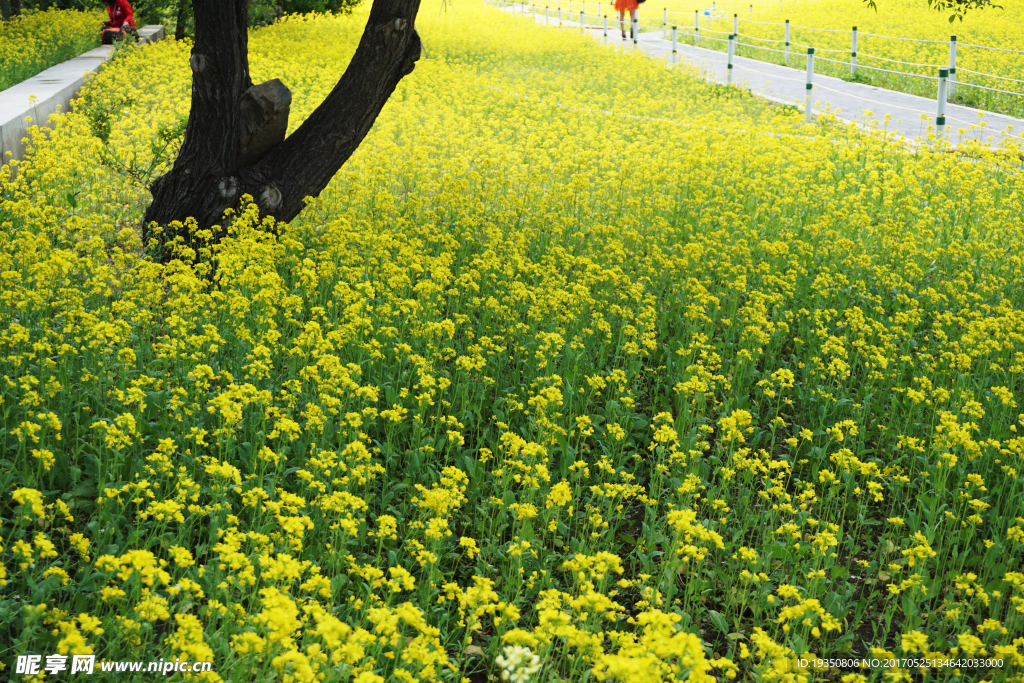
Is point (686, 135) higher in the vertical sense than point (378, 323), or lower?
higher

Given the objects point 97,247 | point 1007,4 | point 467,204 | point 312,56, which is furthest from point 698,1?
point 97,247

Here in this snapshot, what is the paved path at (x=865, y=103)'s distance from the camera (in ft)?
44.7

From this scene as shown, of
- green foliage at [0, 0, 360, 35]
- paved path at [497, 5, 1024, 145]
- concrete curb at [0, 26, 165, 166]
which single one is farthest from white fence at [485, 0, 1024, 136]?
concrete curb at [0, 26, 165, 166]

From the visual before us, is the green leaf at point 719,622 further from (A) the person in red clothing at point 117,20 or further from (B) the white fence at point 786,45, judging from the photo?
(A) the person in red clothing at point 117,20

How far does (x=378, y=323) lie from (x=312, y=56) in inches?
526

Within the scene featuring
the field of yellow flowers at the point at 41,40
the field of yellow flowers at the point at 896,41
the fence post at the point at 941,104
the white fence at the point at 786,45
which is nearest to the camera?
the fence post at the point at 941,104

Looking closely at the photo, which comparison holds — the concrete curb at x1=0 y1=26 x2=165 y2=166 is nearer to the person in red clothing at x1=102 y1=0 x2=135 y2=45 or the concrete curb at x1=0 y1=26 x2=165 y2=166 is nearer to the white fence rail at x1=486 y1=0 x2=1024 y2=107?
the person in red clothing at x1=102 y1=0 x2=135 y2=45

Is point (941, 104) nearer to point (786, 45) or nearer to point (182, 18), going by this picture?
point (786, 45)

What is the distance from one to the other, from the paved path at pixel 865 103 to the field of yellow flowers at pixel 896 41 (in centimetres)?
61

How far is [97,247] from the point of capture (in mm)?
5426

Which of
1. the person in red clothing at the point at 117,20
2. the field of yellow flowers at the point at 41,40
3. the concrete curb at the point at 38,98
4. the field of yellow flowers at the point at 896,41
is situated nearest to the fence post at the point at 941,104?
the field of yellow flowers at the point at 896,41

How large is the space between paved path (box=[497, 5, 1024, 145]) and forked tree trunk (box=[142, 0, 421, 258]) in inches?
265

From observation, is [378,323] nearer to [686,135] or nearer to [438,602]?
[438,602]

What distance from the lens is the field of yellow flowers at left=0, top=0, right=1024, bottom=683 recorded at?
304 cm
